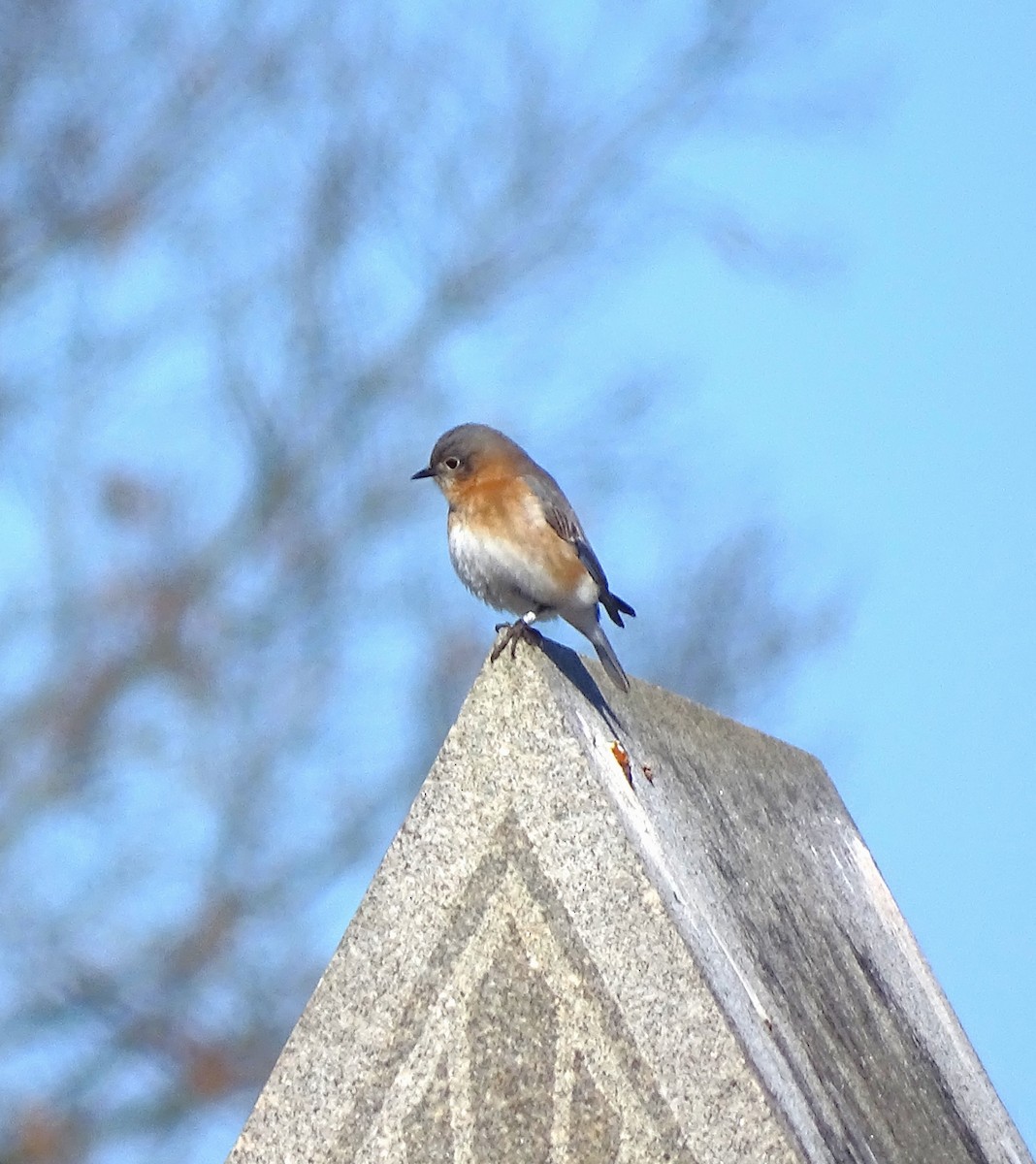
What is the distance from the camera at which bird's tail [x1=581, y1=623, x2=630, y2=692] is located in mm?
3227

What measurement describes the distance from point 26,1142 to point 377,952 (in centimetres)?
666

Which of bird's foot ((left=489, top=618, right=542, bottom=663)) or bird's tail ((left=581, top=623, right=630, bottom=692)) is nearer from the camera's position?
bird's foot ((left=489, top=618, right=542, bottom=663))

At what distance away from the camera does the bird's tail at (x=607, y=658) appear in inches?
127

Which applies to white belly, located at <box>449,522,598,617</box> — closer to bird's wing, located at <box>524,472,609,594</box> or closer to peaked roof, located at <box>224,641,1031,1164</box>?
bird's wing, located at <box>524,472,609,594</box>

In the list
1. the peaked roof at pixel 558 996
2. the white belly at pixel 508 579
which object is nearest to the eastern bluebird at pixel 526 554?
the white belly at pixel 508 579

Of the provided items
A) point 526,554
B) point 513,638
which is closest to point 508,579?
point 526,554

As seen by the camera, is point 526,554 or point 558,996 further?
point 526,554

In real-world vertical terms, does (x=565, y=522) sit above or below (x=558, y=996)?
above

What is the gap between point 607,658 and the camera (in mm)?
3527

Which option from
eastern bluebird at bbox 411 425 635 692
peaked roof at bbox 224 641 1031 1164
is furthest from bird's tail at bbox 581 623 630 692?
peaked roof at bbox 224 641 1031 1164

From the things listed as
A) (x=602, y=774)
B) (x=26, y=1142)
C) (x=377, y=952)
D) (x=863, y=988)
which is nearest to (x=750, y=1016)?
(x=602, y=774)

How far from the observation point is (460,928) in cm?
270

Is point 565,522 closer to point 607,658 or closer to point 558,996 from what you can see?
point 607,658

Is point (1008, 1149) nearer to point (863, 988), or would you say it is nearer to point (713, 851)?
point (863, 988)
